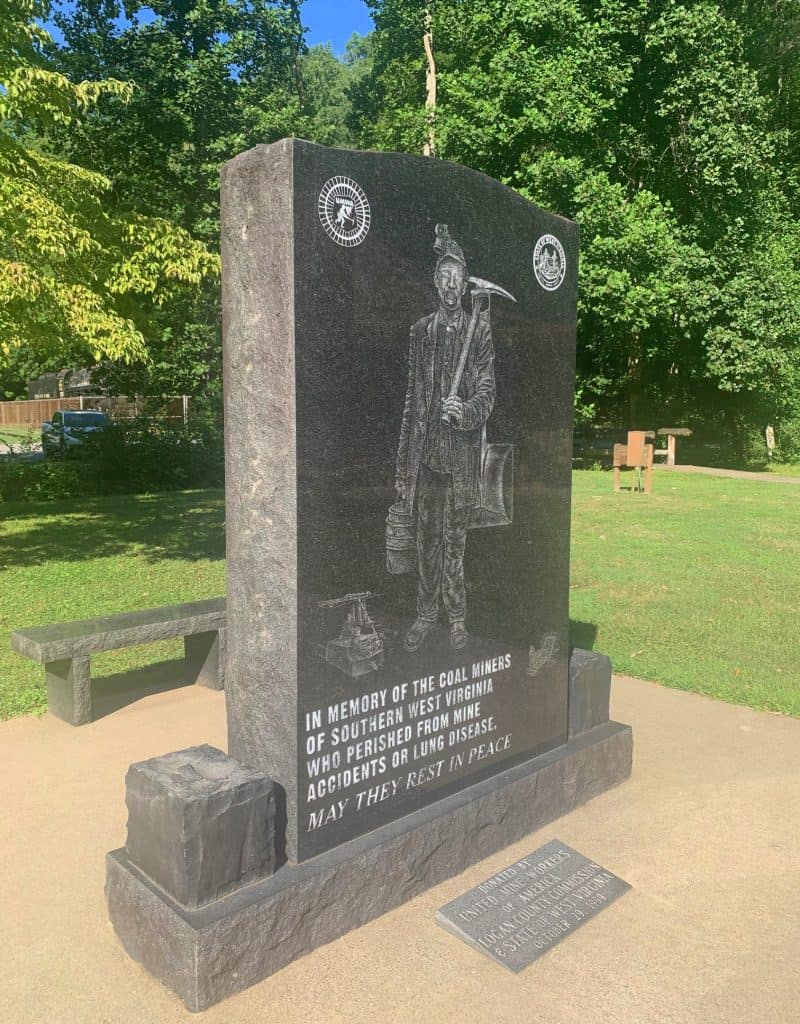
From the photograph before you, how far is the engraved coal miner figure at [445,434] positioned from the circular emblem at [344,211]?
409 mm

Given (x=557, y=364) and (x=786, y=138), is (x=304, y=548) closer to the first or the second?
(x=557, y=364)

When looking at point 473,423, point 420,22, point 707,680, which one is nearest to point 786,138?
point 420,22

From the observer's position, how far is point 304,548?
2949 millimetres

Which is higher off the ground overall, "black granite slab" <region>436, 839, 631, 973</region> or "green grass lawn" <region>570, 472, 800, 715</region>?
"green grass lawn" <region>570, 472, 800, 715</region>

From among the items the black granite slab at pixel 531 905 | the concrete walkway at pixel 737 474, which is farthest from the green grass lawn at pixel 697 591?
the concrete walkway at pixel 737 474

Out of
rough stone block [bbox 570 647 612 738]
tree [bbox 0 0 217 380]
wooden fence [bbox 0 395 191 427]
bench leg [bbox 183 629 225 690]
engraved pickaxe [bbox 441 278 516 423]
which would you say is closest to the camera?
engraved pickaxe [bbox 441 278 516 423]

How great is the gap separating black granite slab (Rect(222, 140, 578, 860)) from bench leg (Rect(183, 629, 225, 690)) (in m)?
2.64

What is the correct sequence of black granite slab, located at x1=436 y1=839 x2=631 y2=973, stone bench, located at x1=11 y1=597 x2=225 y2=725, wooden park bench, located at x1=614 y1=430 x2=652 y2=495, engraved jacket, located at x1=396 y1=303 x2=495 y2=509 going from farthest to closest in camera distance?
wooden park bench, located at x1=614 y1=430 x2=652 y2=495
stone bench, located at x1=11 y1=597 x2=225 y2=725
engraved jacket, located at x1=396 y1=303 x2=495 y2=509
black granite slab, located at x1=436 y1=839 x2=631 y2=973

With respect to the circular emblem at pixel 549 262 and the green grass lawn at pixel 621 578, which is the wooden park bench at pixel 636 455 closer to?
the green grass lawn at pixel 621 578

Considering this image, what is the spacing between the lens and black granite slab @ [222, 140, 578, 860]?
2924 mm

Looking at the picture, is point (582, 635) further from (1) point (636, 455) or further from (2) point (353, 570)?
(1) point (636, 455)

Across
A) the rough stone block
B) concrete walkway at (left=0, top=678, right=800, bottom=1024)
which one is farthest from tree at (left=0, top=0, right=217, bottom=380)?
the rough stone block

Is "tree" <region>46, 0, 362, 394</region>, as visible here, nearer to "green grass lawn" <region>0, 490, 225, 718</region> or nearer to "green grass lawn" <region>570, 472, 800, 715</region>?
"green grass lawn" <region>0, 490, 225, 718</region>

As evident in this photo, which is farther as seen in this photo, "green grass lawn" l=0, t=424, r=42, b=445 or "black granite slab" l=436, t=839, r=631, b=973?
"green grass lawn" l=0, t=424, r=42, b=445
